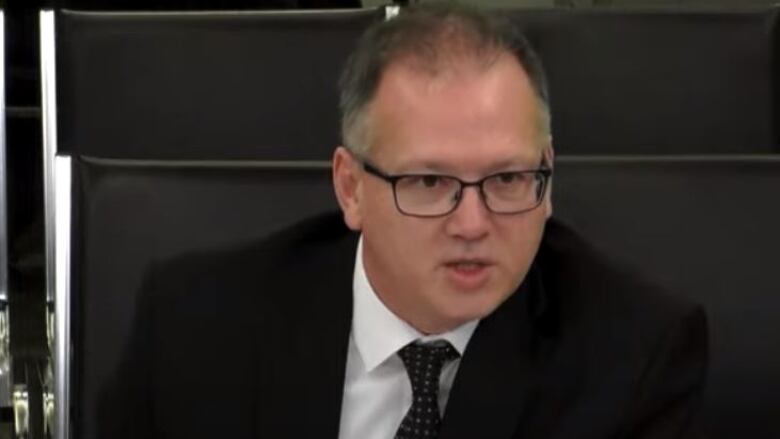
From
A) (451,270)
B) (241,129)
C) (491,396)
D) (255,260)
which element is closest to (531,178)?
(451,270)

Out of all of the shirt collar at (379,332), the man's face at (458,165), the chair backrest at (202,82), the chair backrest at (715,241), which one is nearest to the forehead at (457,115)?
the man's face at (458,165)

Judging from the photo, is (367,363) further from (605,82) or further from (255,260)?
(605,82)

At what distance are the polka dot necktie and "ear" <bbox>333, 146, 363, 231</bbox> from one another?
0.13m

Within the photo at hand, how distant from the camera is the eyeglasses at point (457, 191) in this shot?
130 centimetres

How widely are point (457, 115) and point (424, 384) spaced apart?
0.27m

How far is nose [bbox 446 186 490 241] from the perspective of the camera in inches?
50.9

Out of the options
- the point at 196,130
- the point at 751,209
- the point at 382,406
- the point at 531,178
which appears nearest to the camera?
the point at 531,178

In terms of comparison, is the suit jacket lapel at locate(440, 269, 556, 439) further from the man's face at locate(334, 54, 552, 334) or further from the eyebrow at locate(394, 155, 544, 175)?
the eyebrow at locate(394, 155, 544, 175)

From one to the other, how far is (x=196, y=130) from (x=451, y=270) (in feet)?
3.54

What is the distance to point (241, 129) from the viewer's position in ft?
7.72

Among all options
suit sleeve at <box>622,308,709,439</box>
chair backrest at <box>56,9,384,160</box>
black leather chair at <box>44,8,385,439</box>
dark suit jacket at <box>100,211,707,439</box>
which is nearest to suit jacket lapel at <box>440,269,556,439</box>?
dark suit jacket at <box>100,211,707,439</box>

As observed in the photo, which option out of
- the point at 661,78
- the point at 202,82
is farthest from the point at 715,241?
the point at 202,82

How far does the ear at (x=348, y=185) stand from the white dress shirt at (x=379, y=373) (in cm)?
9

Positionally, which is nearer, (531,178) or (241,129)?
(531,178)
